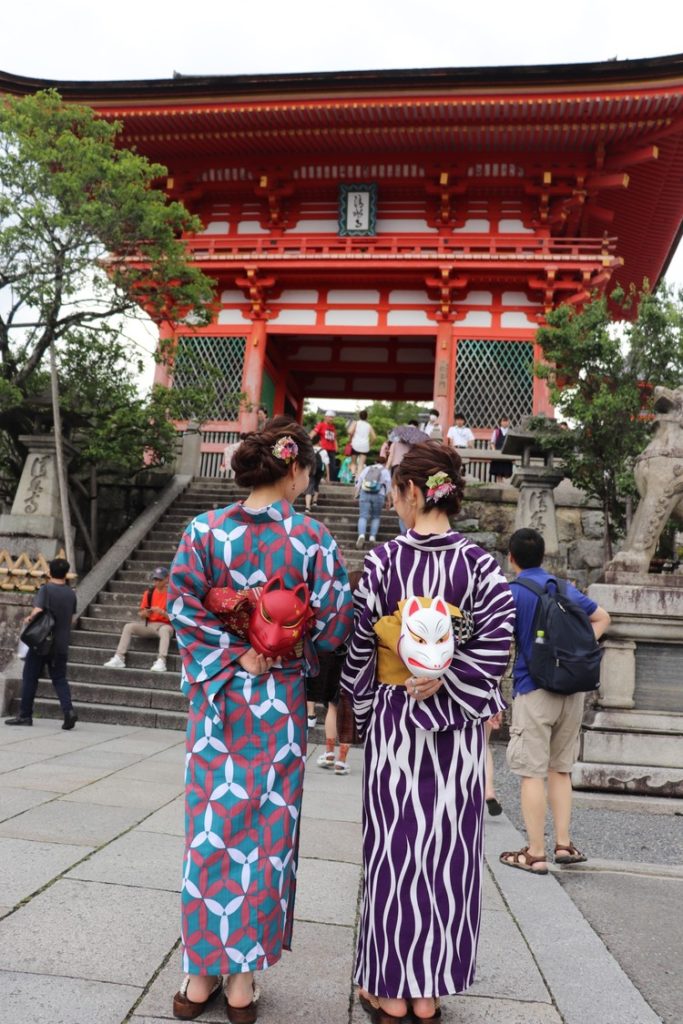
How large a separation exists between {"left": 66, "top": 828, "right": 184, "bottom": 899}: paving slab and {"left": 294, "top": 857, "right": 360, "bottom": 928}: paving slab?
50cm

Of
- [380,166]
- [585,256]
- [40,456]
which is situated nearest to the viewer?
[40,456]

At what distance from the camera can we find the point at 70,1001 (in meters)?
2.04

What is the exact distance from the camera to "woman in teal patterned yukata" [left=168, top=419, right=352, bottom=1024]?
2.07 m

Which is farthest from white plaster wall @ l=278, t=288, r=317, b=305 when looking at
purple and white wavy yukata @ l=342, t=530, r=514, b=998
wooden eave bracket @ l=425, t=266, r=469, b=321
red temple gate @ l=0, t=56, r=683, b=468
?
purple and white wavy yukata @ l=342, t=530, r=514, b=998

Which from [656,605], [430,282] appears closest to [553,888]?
[656,605]

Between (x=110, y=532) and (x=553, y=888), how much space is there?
9785mm

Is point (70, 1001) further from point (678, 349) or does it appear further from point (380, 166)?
point (380, 166)

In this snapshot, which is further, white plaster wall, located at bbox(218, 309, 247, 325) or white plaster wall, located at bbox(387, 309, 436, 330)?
white plaster wall, located at bbox(218, 309, 247, 325)

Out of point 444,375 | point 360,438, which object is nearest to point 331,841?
point 360,438

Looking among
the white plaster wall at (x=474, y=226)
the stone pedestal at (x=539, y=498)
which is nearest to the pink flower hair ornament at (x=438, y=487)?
the stone pedestal at (x=539, y=498)

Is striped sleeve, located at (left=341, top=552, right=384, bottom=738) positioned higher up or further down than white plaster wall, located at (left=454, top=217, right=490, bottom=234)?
further down

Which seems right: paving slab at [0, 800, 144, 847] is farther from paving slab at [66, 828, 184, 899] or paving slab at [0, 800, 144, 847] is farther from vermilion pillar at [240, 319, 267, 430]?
vermilion pillar at [240, 319, 267, 430]

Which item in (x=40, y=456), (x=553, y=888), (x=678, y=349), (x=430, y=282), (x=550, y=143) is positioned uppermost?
(x=550, y=143)

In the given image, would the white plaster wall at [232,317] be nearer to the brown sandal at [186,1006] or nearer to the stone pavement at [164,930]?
the stone pavement at [164,930]
